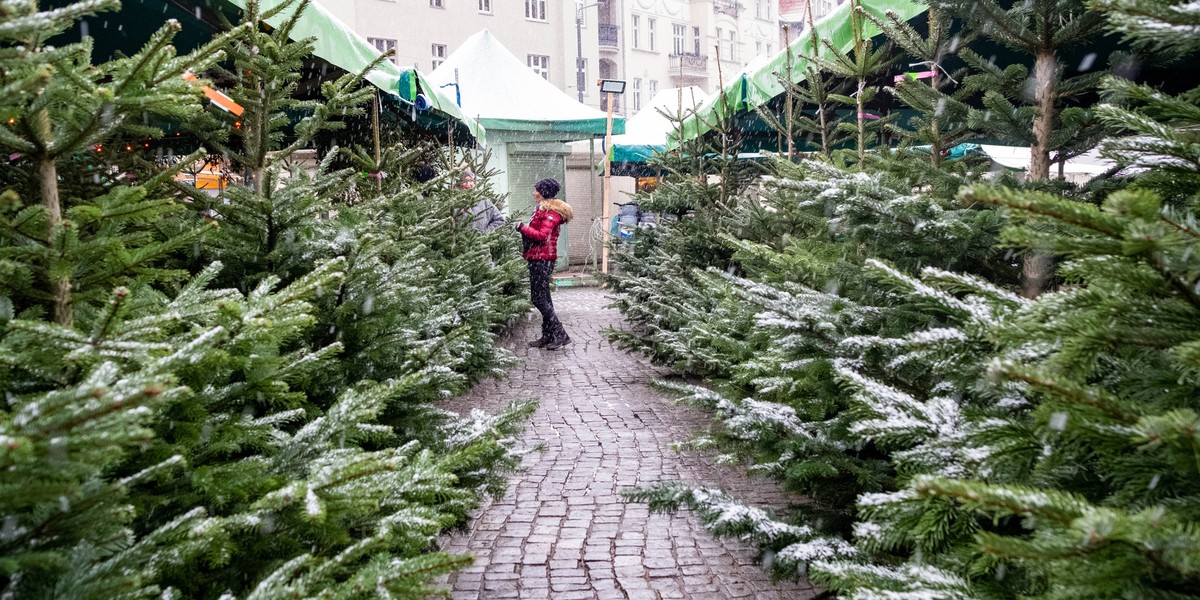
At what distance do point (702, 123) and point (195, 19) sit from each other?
20.5 feet

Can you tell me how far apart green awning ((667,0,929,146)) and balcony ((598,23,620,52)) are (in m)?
34.5

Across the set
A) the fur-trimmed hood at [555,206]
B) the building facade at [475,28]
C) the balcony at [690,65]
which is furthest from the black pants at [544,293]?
the balcony at [690,65]

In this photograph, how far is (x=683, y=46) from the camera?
50.7m

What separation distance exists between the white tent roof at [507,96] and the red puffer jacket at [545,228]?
7.71 metres

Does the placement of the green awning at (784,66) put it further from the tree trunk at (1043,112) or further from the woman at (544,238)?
the woman at (544,238)

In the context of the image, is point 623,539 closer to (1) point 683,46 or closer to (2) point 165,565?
(2) point 165,565

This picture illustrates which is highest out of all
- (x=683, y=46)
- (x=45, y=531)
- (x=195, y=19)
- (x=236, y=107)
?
(x=683, y=46)

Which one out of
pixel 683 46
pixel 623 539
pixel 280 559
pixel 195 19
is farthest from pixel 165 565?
pixel 683 46

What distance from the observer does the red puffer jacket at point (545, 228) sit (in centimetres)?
1107

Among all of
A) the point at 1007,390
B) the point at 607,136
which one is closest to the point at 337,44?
the point at 1007,390

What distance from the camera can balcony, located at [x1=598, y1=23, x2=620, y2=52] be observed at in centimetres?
4491

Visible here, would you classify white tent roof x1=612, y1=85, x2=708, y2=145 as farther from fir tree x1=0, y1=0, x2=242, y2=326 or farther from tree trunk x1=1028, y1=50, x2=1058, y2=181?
fir tree x1=0, y1=0, x2=242, y2=326

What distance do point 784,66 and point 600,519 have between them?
190 inches

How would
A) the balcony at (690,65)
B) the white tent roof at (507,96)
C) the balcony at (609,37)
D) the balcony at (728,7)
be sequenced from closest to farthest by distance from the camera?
the white tent roof at (507,96) → the balcony at (609,37) → the balcony at (690,65) → the balcony at (728,7)
